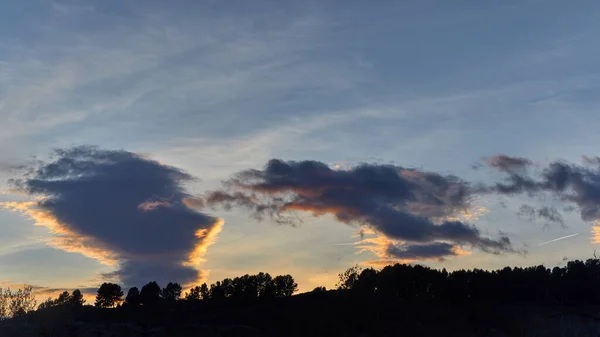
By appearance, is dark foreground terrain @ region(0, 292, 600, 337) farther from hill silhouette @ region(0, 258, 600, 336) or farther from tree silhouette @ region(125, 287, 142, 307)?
tree silhouette @ region(125, 287, 142, 307)

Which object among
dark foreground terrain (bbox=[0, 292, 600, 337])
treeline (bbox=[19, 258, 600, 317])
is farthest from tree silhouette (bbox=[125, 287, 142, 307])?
dark foreground terrain (bbox=[0, 292, 600, 337])

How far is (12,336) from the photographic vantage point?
11544cm

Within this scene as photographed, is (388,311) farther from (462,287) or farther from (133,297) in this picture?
(133,297)

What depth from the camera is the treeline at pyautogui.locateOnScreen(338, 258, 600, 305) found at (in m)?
154

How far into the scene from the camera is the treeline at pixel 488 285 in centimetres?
15388

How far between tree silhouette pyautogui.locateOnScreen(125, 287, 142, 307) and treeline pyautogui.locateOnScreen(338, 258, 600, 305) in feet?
228

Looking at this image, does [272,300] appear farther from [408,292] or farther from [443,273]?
[443,273]

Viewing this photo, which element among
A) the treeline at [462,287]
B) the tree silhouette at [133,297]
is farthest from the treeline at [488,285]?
the tree silhouette at [133,297]

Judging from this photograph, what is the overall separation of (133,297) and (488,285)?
10576cm

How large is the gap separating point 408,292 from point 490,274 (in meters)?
22.5

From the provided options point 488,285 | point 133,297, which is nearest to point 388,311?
point 488,285

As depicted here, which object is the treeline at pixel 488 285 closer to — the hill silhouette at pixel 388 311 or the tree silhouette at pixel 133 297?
the hill silhouette at pixel 388 311

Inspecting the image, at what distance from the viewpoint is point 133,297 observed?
19650 centimetres

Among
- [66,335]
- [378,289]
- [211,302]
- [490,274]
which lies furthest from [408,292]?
[66,335]
